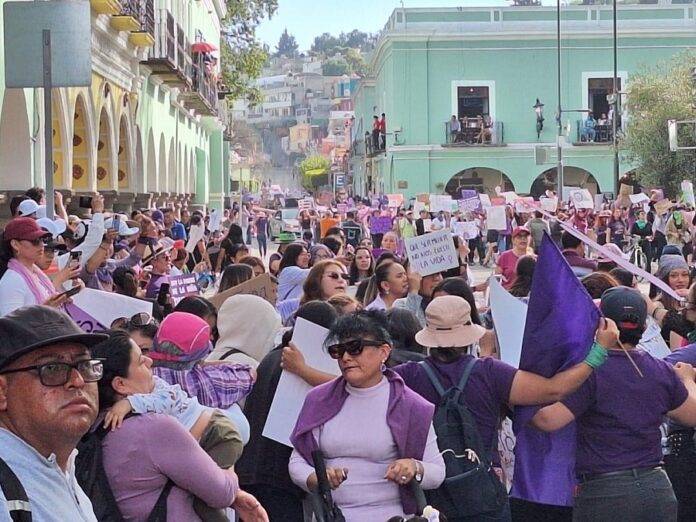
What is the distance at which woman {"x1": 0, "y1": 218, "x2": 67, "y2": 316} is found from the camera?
22.9 ft

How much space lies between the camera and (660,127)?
3953 centimetres

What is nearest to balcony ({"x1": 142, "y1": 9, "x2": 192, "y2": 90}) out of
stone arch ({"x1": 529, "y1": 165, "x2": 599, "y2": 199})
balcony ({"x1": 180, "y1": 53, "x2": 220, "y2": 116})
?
balcony ({"x1": 180, "y1": 53, "x2": 220, "y2": 116})

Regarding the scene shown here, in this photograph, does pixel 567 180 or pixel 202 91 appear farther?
pixel 567 180

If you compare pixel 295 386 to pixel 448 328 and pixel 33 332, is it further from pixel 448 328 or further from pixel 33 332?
pixel 33 332

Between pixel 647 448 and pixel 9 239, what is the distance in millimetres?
3791

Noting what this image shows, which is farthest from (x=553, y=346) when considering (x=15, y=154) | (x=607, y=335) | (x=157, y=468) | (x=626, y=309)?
(x=15, y=154)

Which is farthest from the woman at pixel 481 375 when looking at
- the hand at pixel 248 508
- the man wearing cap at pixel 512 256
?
the man wearing cap at pixel 512 256

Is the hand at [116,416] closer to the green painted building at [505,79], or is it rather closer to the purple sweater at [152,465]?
the purple sweater at [152,465]

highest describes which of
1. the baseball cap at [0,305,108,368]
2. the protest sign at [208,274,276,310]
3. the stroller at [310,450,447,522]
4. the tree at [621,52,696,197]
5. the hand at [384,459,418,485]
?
the tree at [621,52,696,197]

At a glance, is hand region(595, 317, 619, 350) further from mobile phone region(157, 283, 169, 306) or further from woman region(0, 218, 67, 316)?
mobile phone region(157, 283, 169, 306)

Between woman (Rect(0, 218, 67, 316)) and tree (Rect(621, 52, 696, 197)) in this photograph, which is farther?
tree (Rect(621, 52, 696, 197))

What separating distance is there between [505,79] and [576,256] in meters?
38.4

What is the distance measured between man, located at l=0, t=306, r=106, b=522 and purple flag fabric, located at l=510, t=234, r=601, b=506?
2.50 m

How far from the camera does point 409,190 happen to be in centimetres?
4894
